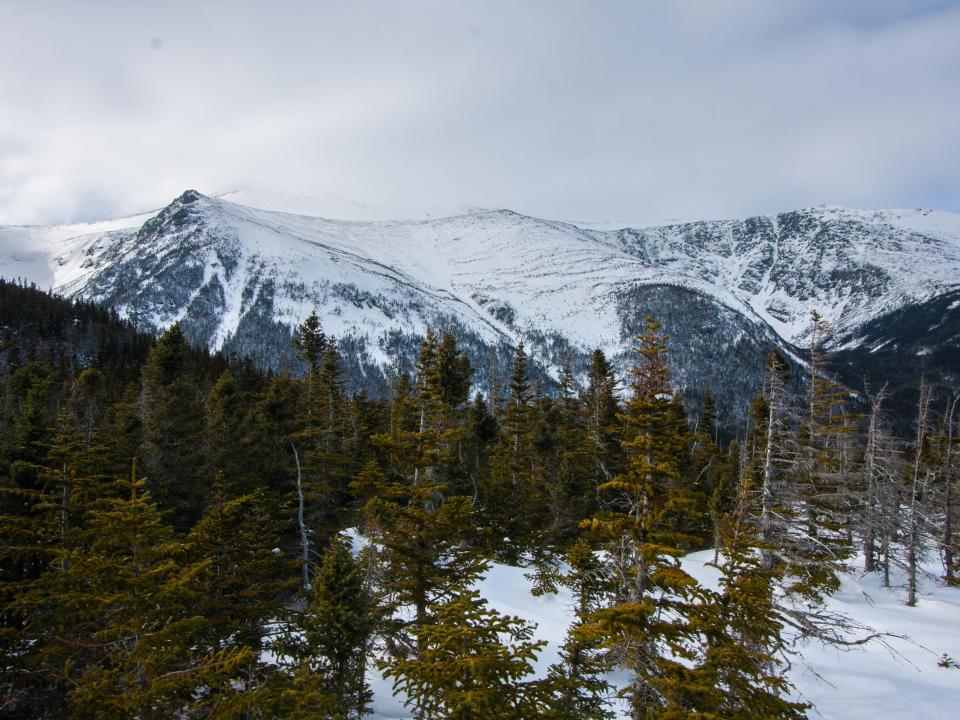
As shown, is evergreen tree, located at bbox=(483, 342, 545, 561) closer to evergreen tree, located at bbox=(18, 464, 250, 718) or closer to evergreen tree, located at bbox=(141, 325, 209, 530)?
evergreen tree, located at bbox=(141, 325, 209, 530)

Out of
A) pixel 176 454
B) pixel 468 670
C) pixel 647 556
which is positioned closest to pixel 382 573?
Answer: pixel 468 670

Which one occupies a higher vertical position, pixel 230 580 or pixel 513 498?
pixel 230 580

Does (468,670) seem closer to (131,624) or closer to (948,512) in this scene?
(131,624)

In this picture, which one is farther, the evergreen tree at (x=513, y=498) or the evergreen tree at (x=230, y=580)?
the evergreen tree at (x=513, y=498)

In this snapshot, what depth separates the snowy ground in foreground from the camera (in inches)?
745

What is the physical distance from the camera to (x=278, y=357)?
589 feet

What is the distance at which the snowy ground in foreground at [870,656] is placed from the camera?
745 inches

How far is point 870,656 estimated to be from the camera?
75.6 ft

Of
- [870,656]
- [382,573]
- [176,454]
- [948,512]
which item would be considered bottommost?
[870,656]

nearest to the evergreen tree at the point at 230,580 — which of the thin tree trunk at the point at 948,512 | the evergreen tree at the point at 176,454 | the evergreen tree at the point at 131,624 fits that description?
the evergreen tree at the point at 131,624

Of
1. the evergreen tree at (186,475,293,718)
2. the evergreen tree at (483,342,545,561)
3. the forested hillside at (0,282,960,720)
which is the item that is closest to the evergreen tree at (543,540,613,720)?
the forested hillside at (0,282,960,720)

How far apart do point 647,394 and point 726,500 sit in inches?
1374

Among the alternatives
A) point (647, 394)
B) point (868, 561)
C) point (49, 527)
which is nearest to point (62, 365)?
point (49, 527)

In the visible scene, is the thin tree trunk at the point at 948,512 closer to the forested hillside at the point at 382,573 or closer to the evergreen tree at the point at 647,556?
the forested hillside at the point at 382,573
